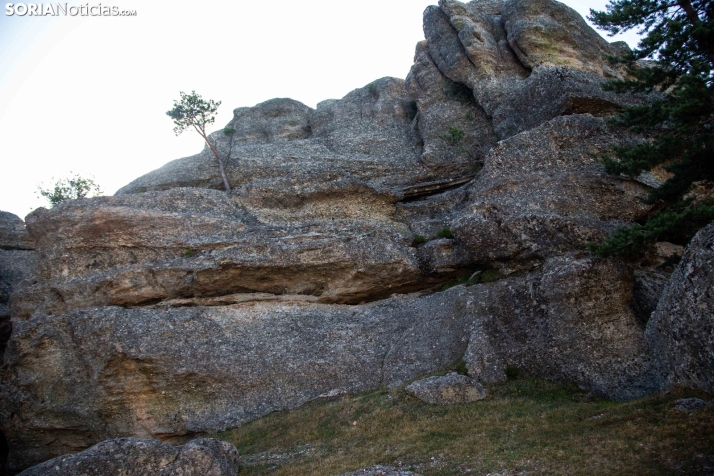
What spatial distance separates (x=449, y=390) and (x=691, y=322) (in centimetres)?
948

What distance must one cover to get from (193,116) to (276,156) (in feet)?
30.0

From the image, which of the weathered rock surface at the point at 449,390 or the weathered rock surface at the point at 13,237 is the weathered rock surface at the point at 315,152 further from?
the weathered rock surface at the point at 449,390

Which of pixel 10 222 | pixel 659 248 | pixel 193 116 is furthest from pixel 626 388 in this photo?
pixel 10 222

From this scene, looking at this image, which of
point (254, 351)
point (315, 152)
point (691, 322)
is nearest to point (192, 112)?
point (315, 152)

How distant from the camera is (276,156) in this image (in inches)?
1757

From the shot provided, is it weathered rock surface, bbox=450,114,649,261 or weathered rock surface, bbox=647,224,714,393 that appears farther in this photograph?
weathered rock surface, bbox=450,114,649,261

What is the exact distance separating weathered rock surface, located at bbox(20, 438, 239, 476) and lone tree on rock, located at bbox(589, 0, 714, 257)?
17828 millimetres

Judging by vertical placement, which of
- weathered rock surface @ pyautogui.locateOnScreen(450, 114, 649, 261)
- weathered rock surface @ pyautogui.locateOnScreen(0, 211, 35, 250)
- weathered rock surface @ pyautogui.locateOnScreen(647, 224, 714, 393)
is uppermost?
weathered rock surface @ pyautogui.locateOnScreen(0, 211, 35, 250)

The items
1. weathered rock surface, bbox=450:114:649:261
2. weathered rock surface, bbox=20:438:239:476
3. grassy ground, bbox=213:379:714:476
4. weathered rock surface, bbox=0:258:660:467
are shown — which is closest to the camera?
grassy ground, bbox=213:379:714:476

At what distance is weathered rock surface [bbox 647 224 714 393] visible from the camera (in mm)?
15891

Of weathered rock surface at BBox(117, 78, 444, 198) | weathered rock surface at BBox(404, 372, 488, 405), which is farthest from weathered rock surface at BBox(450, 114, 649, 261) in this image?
weathered rock surface at BBox(117, 78, 444, 198)

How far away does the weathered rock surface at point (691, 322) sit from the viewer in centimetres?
1589

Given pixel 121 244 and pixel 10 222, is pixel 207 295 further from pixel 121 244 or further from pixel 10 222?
pixel 10 222

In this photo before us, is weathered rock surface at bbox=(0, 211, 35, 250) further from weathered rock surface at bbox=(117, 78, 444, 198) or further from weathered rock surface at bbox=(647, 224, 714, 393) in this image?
weathered rock surface at bbox=(647, 224, 714, 393)
